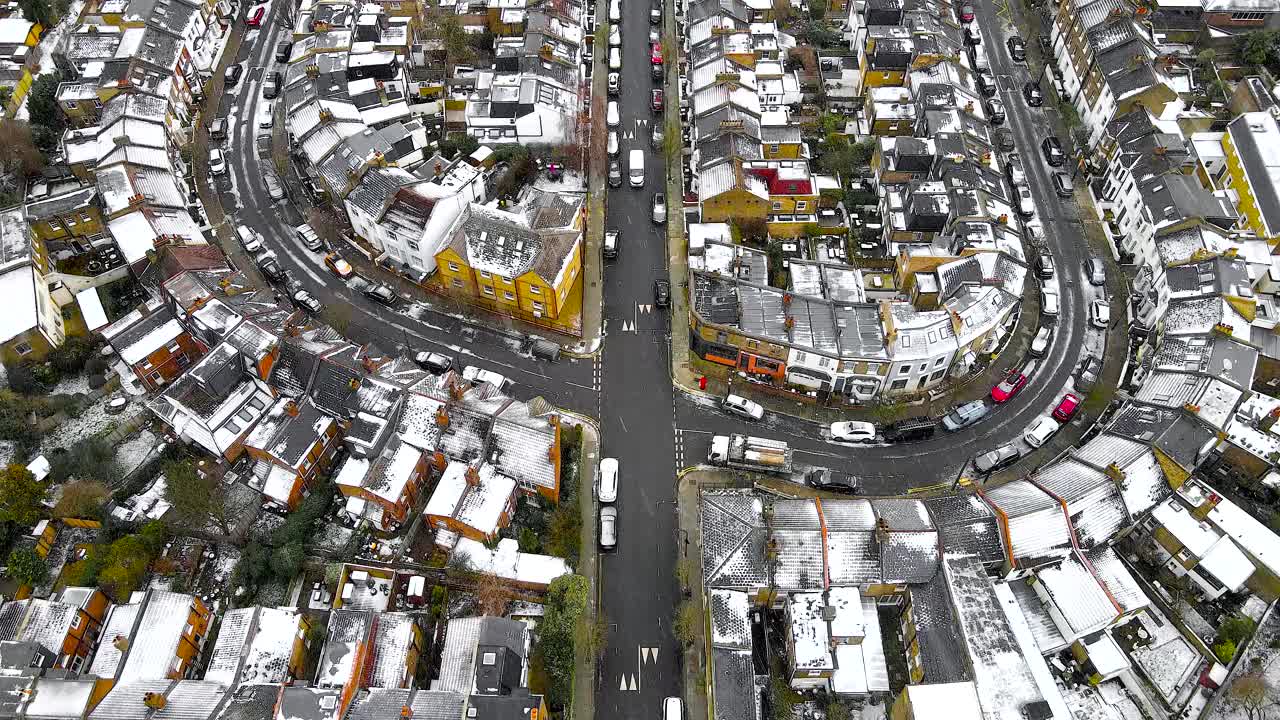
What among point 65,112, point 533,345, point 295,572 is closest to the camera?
point 295,572

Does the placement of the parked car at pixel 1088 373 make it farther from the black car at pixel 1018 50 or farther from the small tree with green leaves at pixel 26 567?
the small tree with green leaves at pixel 26 567

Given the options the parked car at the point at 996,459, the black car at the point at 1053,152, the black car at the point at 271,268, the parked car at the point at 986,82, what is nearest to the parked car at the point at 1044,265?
the black car at the point at 1053,152

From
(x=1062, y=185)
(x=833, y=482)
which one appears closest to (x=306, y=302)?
(x=833, y=482)

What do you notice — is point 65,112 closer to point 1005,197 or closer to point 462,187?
point 462,187

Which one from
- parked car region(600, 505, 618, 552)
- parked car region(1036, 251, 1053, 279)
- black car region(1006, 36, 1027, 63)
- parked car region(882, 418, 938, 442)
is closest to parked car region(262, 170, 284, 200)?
parked car region(600, 505, 618, 552)

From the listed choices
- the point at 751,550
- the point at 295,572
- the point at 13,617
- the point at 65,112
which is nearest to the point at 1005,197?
the point at 751,550

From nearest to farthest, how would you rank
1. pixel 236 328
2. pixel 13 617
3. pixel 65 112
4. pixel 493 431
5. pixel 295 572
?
pixel 13 617 → pixel 295 572 → pixel 493 431 → pixel 236 328 → pixel 65 112

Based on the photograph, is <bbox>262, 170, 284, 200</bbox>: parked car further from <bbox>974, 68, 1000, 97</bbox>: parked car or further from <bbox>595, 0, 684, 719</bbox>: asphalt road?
<bbox>974, 68, 1000, 97</bbox>: parked car
